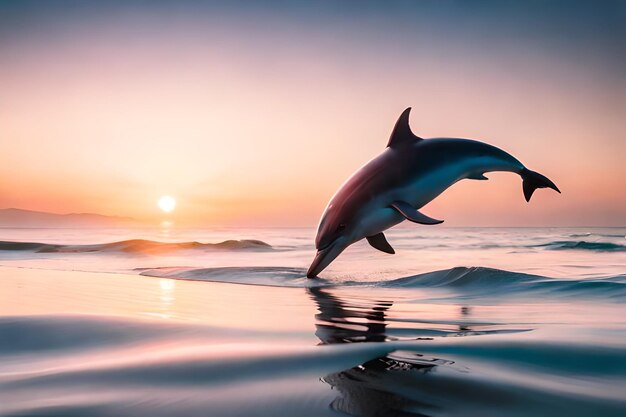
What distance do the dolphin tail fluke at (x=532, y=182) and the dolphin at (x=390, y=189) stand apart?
1.37m

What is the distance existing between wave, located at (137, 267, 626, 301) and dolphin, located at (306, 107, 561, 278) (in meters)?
1.86

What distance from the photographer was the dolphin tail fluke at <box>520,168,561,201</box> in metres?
7.41

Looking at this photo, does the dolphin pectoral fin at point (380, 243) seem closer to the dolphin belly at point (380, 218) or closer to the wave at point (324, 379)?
the dolphin belly at point (380, 218)

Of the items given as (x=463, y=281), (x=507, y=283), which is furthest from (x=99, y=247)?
(x=507, y=283)

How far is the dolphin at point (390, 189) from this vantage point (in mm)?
6090

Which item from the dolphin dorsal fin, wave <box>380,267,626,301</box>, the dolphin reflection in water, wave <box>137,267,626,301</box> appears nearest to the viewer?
the dolphin reflection in water

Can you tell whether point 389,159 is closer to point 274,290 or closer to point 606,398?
point 274,290

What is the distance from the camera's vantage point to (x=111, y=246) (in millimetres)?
20188

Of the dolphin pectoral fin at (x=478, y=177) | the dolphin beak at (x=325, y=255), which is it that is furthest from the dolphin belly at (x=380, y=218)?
the dolphin pectoral fin at (x=478, y=177)

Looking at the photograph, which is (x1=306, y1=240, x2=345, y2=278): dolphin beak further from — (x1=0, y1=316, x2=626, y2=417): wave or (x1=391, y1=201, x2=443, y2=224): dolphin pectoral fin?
(x1=0, y1=316, x2=626, y2=417): wave

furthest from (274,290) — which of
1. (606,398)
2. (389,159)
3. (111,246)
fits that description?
(111,246)

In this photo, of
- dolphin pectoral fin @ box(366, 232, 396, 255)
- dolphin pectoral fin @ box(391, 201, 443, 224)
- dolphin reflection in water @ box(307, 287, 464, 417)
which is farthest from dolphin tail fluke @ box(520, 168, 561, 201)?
dolphin reflection in water @ box(307, 287, 464, 417)

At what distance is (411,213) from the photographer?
19.3 ft

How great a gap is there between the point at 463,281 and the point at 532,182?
1.85m
